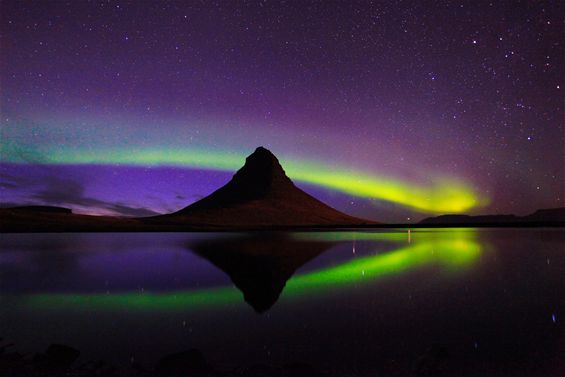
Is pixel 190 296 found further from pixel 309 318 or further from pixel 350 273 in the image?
pixel 350 273

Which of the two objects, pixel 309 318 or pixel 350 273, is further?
pixel 350 273

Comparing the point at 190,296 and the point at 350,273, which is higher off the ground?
the point at 350,273

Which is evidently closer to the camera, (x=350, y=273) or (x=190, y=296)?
(x=190, y=296)

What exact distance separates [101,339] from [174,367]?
431 cm

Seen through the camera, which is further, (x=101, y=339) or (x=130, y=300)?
(x=130, y=300)

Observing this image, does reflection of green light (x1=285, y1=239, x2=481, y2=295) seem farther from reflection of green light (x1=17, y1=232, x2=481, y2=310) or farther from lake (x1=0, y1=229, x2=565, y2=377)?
lake (x1=0, y1=229, x2=565, y2=377)

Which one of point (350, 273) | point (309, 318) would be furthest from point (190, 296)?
point (350, 273)

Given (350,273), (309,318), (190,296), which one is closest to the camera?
(309,318)

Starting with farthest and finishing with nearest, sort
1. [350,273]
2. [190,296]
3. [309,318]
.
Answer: [350,273]
[190,296]
[309,318]

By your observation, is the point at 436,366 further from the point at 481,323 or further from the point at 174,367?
the point at 174,367

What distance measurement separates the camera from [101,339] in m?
13.1

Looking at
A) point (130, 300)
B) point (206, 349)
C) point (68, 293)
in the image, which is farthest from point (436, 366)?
point (68, 293)

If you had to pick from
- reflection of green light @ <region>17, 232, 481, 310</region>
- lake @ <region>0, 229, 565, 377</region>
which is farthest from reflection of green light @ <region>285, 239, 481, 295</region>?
lake @ <region>0, 229, 565, 377</region>

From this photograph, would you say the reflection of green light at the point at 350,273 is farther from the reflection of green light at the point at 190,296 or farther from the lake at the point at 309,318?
the lake at the point at 309,318
